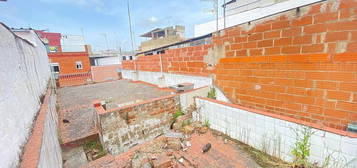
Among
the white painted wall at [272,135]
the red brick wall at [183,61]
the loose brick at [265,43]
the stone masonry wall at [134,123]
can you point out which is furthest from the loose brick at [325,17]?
the stone masonry wall at [134,123]

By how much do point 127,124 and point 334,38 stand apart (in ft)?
14.0

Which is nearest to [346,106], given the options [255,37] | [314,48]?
[314,48]

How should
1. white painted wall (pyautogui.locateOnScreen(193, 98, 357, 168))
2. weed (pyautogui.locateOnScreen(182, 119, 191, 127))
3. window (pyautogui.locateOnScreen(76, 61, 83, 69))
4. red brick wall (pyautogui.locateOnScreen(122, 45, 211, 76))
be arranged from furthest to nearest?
1. window (pyautogui.locateOnScreen(76, 61, 83, 69))
2. red brick wall (pyautogui.locateOnScreen(122, 45, 211, 76))
3. weed (pyautogui.locateOnScreen(182, 119, 191, 127))
4. white painted wall (pyautogui.locateOnScreen(193, 98, 357, 168))


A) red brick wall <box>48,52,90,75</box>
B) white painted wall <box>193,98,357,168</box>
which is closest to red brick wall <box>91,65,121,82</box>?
red brick wall <box>48,52,90,75</box>

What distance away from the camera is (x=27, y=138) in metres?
1.70

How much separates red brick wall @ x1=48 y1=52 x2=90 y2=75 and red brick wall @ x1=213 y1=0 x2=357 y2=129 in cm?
1977

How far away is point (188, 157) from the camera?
2.81 m

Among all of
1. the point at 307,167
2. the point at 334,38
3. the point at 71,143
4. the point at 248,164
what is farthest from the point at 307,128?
the point at 71,143

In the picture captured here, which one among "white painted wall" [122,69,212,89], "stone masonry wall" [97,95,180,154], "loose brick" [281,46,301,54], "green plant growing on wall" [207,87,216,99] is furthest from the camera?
"white painted wall" [122,69,212,89]

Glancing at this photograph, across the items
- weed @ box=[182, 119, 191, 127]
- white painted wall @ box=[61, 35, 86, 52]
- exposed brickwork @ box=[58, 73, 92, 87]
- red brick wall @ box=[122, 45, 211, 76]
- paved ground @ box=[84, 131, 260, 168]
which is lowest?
paved ground @ box=[84, 131, 260, 168]

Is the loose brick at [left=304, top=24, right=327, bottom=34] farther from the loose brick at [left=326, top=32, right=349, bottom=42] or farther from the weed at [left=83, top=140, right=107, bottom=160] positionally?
the weed at [left=83, top=140, right=107, bottom=160]

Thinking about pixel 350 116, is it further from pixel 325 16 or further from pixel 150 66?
pixel 150 66

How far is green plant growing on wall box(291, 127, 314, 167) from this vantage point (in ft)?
7.25

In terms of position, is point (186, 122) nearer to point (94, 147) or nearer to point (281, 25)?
point (94, 147)
